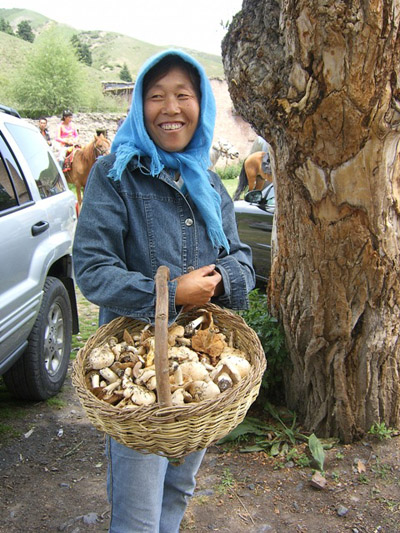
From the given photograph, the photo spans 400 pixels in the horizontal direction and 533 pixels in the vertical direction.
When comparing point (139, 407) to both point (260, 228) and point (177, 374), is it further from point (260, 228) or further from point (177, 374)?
point (260, 228)

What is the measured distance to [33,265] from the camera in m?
3.28

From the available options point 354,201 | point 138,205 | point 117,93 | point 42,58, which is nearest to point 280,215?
point 354,201

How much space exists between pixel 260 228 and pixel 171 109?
3.67 meters

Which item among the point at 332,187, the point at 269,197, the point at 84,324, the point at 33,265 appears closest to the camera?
the point at 332,187

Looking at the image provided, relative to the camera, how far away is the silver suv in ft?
9.80

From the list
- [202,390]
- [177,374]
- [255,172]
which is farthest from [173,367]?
[255,172]

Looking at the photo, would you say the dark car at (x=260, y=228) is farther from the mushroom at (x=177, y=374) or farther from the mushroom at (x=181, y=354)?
the mushroom at (x=177, y=374)

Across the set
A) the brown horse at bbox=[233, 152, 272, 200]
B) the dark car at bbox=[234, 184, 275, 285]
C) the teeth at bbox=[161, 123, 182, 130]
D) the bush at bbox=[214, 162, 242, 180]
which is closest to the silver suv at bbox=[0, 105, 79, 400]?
the teeth at bbox=[161, 123, 182, 130]

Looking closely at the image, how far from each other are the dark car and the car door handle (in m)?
2.34

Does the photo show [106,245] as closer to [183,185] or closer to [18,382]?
[183,185]

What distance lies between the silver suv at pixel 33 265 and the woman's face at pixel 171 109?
1.51 metres

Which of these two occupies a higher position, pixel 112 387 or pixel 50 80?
pixel 50 80

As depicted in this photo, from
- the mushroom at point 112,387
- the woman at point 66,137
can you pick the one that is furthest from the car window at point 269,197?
the woman at point 66,137

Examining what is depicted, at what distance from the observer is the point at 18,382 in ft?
Result: 11.7
